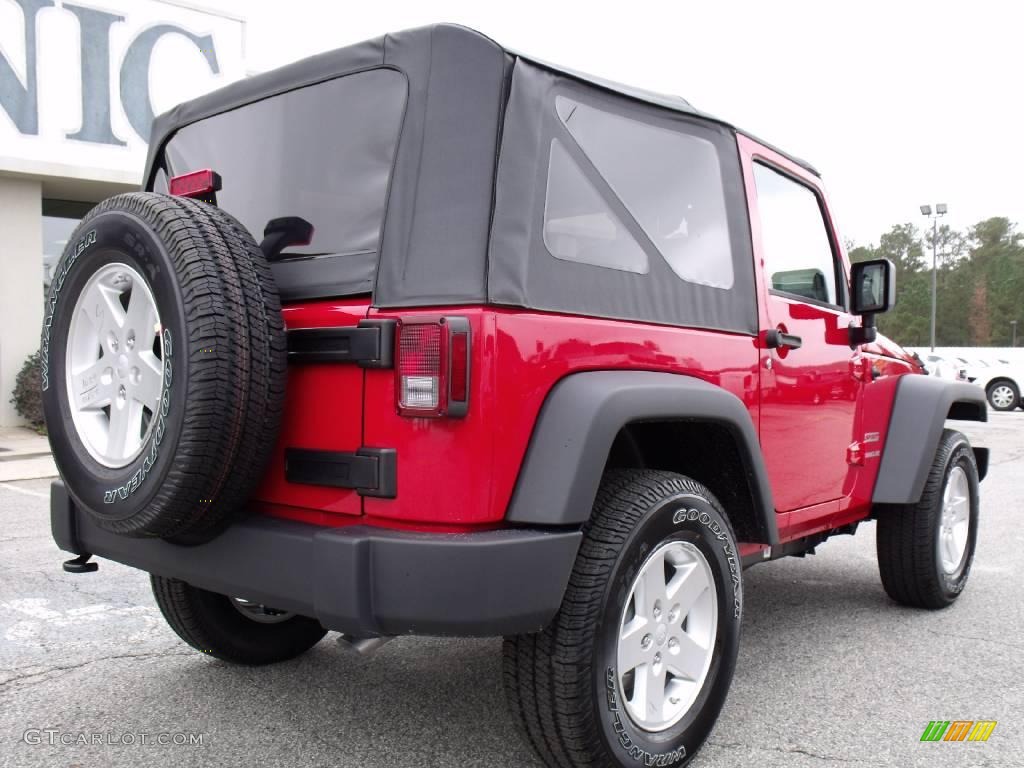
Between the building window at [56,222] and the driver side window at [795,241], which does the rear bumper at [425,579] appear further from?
the building window at [56,222]

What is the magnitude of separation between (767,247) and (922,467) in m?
1.33

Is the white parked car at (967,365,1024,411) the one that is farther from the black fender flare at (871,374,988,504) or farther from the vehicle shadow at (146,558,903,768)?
the vehicle shadow at (146,558,903,768)

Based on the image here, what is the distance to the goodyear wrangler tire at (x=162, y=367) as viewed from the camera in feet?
6.71

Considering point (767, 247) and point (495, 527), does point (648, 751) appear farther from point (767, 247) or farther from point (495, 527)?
point (767, 247)

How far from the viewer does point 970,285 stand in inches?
2876

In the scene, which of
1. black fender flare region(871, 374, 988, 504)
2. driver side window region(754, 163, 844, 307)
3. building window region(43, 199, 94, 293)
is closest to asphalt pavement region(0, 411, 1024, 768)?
black fender flare region(871, 374, 988, 504)

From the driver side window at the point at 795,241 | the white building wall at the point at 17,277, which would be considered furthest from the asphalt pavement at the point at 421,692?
the white building wall at the point at 17,277

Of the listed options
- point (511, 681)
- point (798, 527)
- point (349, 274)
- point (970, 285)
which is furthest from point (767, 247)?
point (970, 285)

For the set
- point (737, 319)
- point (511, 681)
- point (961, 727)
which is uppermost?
point (737, 319)

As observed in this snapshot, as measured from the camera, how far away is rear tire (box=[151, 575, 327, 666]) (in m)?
3.03

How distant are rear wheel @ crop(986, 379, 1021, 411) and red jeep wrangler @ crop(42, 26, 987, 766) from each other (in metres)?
21.0

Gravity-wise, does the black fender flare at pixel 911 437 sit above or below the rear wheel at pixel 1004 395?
above

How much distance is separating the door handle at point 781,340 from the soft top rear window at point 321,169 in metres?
1.44

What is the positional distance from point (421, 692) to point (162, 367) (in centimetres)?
149
